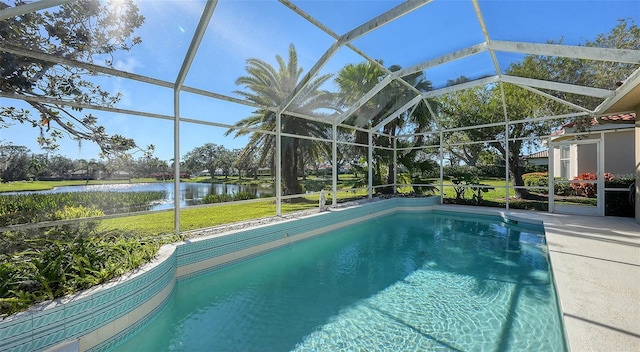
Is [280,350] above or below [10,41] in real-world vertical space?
below

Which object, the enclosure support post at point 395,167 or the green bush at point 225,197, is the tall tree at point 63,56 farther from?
the enclosure support post at point 395,167

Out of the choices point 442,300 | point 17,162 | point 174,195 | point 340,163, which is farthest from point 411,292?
point 340,163

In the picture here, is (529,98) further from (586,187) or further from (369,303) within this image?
(369,303)

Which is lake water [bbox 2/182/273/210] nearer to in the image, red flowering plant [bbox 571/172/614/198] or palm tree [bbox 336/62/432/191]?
palm tree [bbox 336/62/432/191]

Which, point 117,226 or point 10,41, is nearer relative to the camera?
point 10,41

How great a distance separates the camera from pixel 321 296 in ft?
13.3

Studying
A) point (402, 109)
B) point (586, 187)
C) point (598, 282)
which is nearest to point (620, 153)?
point (586, 187)

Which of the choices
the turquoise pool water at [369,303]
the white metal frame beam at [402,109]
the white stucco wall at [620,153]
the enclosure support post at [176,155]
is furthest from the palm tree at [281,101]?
the white stucco wall at [620,153]

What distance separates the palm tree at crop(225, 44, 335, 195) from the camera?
27.6 feet

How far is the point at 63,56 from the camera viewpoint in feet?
12.7

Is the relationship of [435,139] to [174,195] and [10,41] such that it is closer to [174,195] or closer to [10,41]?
[174,195]

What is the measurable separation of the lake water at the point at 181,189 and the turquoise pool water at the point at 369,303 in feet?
6.13

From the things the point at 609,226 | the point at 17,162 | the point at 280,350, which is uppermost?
the point at 17,162

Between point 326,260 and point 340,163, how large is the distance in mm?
6756
